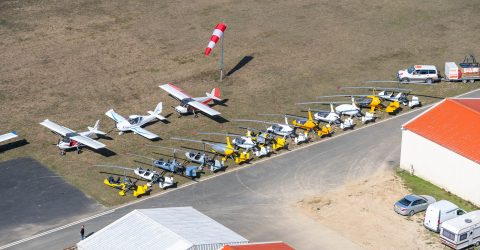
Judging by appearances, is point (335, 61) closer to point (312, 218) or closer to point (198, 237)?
point (312, 218)

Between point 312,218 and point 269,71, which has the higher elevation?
point 269,71

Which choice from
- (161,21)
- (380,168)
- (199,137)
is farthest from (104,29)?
(380,168)

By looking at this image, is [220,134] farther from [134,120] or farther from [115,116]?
[115,116]

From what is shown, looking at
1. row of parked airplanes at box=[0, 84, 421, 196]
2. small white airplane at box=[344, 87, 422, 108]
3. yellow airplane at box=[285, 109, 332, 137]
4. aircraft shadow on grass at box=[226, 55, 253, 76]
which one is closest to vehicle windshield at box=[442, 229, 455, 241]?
row of parked airplanes at box=[0, 84, 421, 196]

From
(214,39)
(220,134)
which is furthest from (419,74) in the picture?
(220,134)

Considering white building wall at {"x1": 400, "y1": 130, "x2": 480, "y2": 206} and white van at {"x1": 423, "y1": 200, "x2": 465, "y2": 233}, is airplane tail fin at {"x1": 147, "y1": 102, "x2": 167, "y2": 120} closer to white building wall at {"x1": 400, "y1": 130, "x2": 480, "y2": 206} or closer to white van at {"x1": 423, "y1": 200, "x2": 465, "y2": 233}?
white building wall at {"x1": 400, "y1": 130, "x2": 480, "y2": 206}

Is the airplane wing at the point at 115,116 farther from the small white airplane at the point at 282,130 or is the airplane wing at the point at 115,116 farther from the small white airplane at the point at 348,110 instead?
the small white airplane at the point at 348,110
